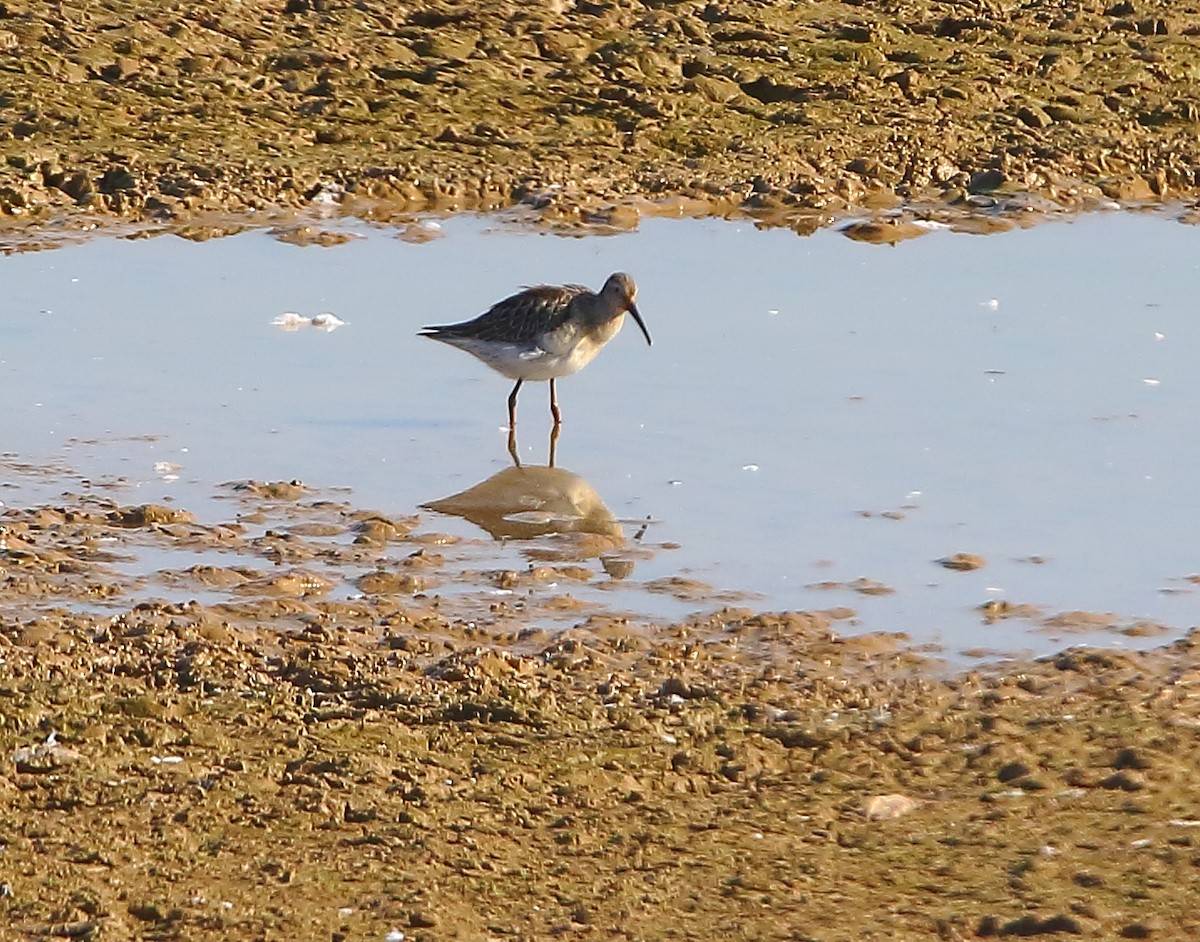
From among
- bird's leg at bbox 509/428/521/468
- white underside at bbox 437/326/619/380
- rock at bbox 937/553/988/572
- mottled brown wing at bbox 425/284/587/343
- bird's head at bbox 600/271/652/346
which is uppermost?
bird's head at bbox 600/271/652/346

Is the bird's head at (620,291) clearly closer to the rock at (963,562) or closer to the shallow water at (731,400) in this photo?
the shallow water at (731,400)

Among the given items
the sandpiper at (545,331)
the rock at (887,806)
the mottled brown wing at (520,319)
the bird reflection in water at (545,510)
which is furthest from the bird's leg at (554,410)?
the rock at (887,806)

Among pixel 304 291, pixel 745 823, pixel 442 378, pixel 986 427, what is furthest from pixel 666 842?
pixel 304 291

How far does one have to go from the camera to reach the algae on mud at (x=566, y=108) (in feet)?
46.0

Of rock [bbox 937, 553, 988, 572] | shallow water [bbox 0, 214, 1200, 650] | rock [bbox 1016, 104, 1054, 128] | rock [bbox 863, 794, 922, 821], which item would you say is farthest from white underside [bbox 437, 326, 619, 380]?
rock [bbox 1016, 104, 1054, 128]

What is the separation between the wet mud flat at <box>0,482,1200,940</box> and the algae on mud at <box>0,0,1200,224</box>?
610 centimetres

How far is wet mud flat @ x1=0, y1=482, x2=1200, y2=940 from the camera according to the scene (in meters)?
5.54

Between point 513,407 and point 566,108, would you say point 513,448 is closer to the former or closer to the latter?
point 513,407

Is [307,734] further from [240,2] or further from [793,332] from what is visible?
[240,2]

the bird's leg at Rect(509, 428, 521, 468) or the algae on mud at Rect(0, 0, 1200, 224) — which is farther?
the algae on mud at Rect(0, 0, 1200, 224)

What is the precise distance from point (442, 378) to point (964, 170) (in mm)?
5156

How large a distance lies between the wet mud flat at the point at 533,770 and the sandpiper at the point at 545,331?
2.27 meters

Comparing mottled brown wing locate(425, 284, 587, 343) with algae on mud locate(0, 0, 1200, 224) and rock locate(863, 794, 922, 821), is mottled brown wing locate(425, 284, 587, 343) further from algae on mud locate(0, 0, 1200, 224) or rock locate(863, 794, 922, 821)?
rock locate(863, 794, 922, 821)

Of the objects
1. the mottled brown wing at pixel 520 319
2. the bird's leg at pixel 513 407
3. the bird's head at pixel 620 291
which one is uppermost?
the bird's head at pixel 620 291
